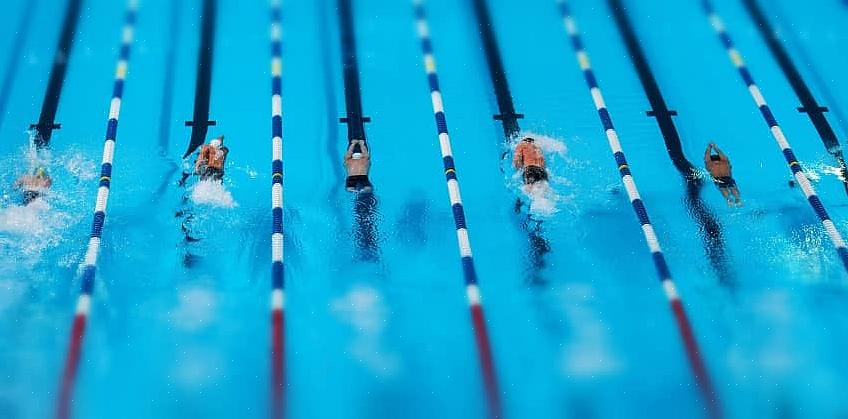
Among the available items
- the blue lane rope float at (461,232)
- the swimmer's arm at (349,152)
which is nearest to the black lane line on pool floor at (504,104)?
the blue lane rope float at (461,232)

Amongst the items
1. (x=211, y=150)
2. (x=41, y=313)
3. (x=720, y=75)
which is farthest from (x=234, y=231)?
(x=720, y=75)

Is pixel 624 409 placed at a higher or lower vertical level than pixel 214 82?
lower

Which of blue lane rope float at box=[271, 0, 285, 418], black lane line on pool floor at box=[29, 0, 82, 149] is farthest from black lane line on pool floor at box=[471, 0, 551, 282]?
black lane line on pool floor at box=[29, 0, 82, 149]

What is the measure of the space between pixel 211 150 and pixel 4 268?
1.60 meters

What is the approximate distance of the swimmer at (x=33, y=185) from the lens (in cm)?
571

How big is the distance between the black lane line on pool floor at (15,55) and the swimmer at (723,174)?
542cm

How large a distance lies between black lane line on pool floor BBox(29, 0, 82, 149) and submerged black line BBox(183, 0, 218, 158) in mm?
1048

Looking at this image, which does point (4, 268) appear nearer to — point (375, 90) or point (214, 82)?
point (214, 82)

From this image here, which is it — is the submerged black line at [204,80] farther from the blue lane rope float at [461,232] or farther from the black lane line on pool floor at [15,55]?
the blue lane rope float at [461,232]

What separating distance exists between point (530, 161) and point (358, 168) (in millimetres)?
1253

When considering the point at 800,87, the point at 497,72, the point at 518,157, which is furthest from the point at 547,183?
the point at 800,87

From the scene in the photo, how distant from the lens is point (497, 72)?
7215mm

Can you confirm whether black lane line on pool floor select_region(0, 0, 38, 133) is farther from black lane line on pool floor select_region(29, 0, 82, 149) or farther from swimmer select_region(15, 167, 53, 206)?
swimmer select_region(15, 167, 53, 206)

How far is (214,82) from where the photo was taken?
691 cm
